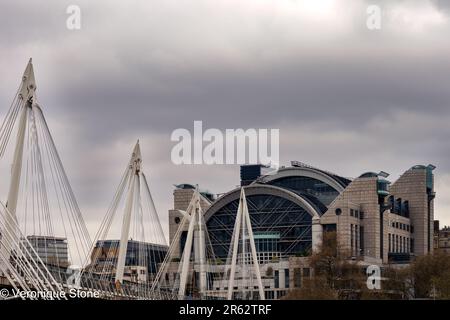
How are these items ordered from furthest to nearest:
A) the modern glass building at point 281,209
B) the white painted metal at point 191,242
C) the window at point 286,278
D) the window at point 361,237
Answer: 1. the modern glass building at point 281,209
2. the window at point 361,237
3. the window at point 286,278
4. the white painted metal at point 191,242

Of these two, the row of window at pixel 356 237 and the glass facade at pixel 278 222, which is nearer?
the row of window at pixel 356 237

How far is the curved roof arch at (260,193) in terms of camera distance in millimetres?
154625

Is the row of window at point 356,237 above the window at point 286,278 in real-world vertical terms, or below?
above

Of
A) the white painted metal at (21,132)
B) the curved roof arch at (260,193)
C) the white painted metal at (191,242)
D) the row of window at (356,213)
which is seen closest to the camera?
the white painted metal at (21,132)

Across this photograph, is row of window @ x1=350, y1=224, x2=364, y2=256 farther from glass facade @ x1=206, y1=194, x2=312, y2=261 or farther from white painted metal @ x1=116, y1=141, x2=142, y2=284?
white painted metal @ x1=116, y1=141, x2=142, y2=284

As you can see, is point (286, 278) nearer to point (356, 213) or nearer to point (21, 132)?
point (356, 213)

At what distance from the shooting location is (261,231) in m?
159

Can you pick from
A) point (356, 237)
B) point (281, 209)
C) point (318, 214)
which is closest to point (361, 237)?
point (356, 237)

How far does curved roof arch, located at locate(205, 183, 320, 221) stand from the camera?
15462 cm

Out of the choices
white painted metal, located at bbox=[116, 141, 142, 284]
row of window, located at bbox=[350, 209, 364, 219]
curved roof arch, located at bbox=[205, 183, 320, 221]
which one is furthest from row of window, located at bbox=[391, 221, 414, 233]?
white painted metal, located at bbox=[116, 141, 142, 284]

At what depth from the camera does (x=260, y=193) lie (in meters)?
159

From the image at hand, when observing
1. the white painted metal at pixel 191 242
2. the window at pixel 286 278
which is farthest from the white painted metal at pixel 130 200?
the window at pixel 286 278

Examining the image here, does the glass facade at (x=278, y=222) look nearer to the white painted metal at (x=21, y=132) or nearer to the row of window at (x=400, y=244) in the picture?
the row of window at (x=400, y=244)

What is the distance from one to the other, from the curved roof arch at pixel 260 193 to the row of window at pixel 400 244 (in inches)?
457
